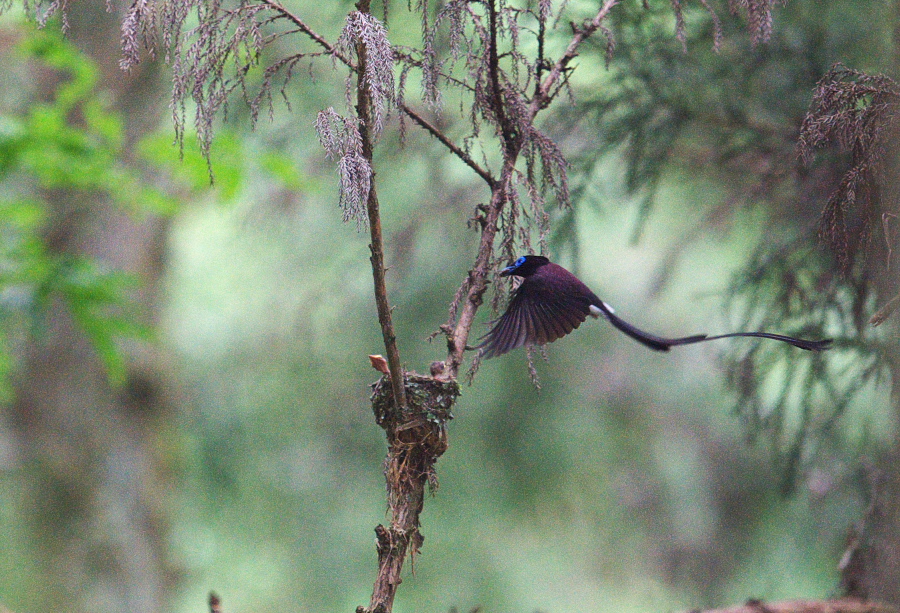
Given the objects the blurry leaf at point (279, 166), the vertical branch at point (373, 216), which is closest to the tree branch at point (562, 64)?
the vertical branch at point (373, 216)

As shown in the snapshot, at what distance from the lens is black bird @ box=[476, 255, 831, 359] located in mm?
1519

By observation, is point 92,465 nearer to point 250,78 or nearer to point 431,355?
point 431,355

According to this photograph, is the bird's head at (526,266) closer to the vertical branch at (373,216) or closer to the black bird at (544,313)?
the black bird at (544,313)

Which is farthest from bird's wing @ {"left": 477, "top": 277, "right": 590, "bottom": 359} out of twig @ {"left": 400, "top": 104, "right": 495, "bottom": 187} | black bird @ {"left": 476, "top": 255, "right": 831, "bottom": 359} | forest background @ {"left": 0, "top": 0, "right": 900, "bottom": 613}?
forest background @ {"left": 0, "top": 0, "right": 900, "bottom": 613}

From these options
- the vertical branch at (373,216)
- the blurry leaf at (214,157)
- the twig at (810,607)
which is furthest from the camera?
the blurry leaf at (214,157)

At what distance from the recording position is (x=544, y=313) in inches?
61.6

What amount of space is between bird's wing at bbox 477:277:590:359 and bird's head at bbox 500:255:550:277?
2cm

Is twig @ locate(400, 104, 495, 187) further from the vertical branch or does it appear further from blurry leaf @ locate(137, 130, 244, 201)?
blurry leaf @ locate(137, 130, 244, 201)

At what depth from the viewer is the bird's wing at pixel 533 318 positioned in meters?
1.53

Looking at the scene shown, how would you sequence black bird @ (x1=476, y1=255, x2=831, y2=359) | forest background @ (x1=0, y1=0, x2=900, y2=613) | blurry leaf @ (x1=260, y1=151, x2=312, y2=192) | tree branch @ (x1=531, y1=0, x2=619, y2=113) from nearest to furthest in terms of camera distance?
1. black bird @ (x1=476, y1=255, x2=831, y2=359)
2. tree branch @ (x1=531, y1=0, x2=619, y2=113)
3. forest background @ (x1=0, y1=0, x2=900, y2=613)
4. blurry leaf @ (x1=260, y1=151, x2=312, y2=192)

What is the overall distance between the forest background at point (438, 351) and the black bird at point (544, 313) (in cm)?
38

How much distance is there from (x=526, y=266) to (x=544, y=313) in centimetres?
10

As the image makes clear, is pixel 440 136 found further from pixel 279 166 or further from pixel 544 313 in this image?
pixel 279 166

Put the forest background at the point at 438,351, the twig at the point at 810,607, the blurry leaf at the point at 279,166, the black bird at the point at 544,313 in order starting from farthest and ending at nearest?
the blurry leaf at the point at 279,166 → the forest background at the point at 438,351 → the twig at the point at 810,607 → the black bird at the point at 544,313
